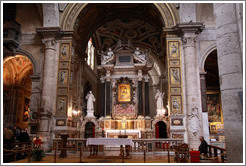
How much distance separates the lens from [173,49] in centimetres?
1420

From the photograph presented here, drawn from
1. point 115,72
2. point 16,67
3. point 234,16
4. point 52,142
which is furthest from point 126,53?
point 234,16

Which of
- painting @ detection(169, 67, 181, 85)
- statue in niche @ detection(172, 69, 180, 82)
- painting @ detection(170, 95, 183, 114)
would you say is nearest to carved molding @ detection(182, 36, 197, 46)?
painting @ detection(169, 67, 181, 85)

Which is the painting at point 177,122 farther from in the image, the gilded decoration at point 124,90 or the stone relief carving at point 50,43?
the stone relief carving at point 50,43

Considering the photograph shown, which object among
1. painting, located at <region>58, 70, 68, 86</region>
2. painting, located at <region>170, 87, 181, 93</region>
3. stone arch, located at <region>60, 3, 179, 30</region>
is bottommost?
painting, located at <region>170, 87, 181, 93</region>

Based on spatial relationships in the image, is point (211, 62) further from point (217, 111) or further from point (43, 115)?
point (43, 115)

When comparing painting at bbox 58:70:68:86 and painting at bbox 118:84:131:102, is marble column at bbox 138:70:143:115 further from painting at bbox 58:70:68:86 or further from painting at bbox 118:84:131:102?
painting at bbox 58:70:68:86

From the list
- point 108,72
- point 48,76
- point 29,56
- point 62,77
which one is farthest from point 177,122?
point 29,56

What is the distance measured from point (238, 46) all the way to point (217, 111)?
15.4 m

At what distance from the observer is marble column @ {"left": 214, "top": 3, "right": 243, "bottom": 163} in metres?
5.41

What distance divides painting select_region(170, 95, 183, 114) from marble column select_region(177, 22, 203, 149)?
1.42 feet

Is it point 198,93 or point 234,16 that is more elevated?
point 234,16

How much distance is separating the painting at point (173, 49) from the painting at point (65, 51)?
20.2 ft

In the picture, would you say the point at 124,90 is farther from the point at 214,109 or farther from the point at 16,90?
the point at 16,90

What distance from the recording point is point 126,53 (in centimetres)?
1700
